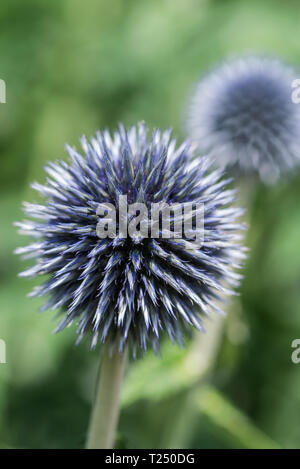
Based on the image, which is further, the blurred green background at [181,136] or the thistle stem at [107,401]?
the blurred green background at [181,136]

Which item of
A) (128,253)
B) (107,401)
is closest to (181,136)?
(128,253)

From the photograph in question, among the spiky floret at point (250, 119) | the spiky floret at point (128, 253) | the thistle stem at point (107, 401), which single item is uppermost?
the spiky floret at point (250, 119)

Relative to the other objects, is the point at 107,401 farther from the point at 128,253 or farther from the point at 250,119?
the point at 250,119

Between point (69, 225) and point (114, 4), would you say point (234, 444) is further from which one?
point (114, 4)

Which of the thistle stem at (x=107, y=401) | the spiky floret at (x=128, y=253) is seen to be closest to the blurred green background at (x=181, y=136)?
the thistle stem at (x=107, y=401)

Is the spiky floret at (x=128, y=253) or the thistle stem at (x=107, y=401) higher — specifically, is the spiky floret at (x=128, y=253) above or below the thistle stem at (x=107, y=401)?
above

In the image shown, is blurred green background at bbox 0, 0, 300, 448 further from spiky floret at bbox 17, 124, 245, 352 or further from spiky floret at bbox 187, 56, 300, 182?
spiky floret at bbox 17, 124, 245, 352

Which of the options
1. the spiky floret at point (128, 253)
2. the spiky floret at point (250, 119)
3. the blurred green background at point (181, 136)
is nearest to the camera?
the spiky floret at point (128, 253)

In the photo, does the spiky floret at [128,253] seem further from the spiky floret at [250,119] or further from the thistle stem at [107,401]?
the spiky floret at [250,119]

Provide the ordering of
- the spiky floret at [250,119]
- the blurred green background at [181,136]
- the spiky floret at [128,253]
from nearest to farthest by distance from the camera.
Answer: the spiky floret at [128,253], the spiky floret at [250,119], the blurred green background at [181,136]
